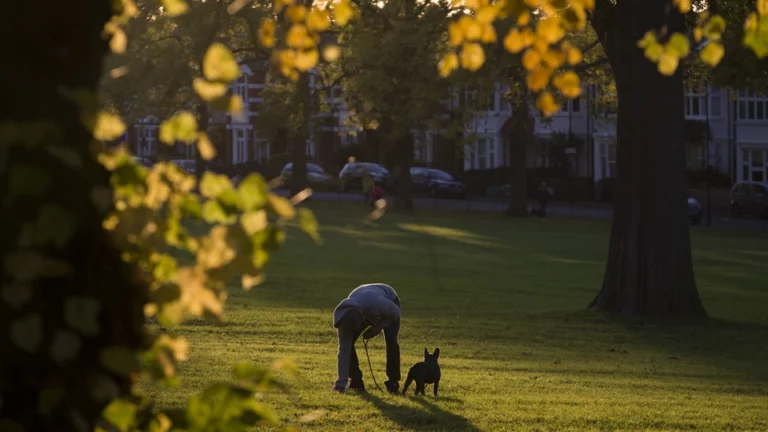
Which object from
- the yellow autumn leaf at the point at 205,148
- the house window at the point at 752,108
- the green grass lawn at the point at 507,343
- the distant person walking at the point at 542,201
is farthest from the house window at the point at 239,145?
the yellow autumn leaf at the point at 205,148

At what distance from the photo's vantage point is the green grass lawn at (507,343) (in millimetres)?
12672

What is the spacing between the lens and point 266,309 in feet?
80.0

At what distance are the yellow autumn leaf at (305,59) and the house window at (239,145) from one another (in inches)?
4264

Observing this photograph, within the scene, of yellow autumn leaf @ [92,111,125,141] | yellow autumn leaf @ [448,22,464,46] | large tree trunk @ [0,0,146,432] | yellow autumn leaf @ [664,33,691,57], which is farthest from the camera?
yellow autumn leaf @ [448,22,464,46]

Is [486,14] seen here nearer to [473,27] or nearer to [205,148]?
[473,27]

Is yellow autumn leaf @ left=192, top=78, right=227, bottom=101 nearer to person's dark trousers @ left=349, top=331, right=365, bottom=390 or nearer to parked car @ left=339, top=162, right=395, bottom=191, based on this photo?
person's dark trousers @ left=349, top=331, right=365, bottom=390

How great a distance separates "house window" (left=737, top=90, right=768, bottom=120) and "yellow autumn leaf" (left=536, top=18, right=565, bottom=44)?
239ft

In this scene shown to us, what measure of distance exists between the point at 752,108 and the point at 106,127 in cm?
7572

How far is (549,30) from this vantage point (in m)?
4.61

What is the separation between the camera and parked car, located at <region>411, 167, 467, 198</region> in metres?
76.9

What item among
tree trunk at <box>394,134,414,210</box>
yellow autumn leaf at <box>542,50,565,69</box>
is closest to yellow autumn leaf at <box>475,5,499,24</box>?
yellow autumn leaf at <box>542,50,565,69</box>

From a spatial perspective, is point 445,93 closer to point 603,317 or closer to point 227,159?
point 603,317

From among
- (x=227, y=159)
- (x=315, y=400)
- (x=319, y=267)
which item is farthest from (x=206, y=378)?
(x=227, y=159)

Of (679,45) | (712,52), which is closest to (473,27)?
(679,45)
